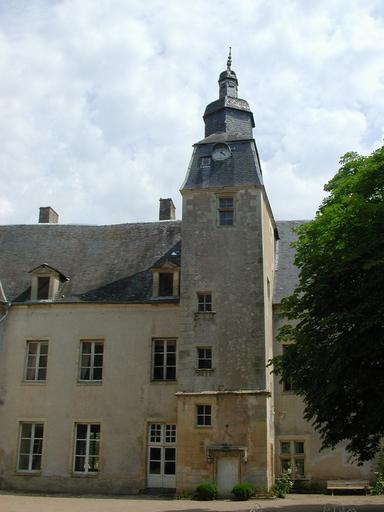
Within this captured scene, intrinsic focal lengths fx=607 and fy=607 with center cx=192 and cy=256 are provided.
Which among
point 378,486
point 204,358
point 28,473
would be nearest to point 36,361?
point 28,473

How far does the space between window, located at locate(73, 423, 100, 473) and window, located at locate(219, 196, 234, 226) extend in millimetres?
8642

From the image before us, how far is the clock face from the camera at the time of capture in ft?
76.9

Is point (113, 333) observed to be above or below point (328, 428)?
above

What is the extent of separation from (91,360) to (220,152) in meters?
9.28

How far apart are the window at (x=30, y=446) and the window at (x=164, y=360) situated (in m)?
4.58

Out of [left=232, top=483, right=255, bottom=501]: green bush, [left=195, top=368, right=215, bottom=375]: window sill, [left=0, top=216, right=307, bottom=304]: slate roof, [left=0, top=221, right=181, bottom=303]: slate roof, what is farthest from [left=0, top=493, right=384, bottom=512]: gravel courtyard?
[left=0, top=221, right=181, bottom=303]: slate roof

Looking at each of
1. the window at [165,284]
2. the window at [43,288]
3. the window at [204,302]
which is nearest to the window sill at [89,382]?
the window at [43,288]

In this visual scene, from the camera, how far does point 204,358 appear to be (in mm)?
20703

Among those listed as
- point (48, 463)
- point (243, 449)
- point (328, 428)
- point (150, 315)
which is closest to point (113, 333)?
point (150, 315)

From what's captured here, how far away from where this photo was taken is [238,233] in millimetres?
22047

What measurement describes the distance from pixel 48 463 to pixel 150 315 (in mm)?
6238

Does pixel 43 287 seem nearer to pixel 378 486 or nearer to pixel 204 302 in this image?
pixel 204 302

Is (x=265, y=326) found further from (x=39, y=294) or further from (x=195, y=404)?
(x=39, y=294)

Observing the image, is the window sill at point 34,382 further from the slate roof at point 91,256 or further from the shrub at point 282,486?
the shrub at point 282,486
